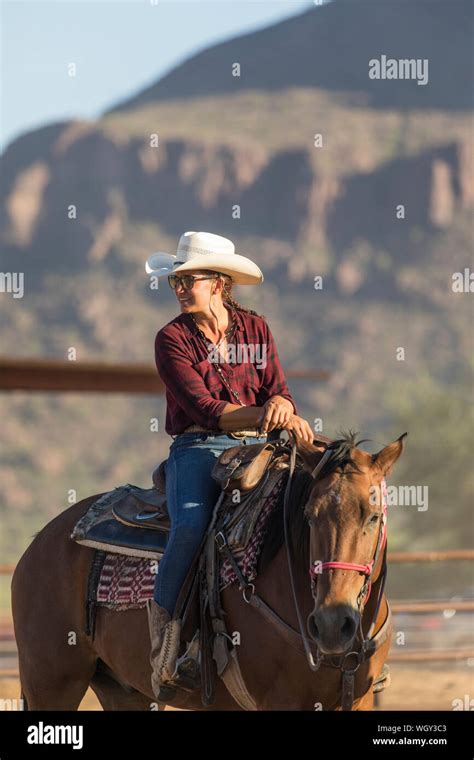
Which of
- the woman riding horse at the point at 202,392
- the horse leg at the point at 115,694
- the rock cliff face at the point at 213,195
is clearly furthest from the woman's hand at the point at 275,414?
the rock cliff face at the point at 213,195

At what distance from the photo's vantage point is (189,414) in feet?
19.9

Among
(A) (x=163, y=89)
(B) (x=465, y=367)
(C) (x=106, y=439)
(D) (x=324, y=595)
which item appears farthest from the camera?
(A) (x=163, y=89)

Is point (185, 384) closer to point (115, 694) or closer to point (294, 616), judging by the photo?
point (294, 616)

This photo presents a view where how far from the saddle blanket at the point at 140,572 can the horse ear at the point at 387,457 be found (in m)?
0.60

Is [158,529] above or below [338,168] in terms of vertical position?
below

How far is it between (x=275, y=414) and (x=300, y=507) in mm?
441

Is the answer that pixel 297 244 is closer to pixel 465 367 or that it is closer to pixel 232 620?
pixel 465 367

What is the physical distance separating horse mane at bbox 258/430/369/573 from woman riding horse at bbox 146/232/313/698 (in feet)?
0.69

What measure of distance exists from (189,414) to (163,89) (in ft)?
542

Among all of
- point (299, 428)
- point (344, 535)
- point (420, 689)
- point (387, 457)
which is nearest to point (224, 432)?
point (299, 428)

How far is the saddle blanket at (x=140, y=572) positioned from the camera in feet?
19.3

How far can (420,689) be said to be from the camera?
53.0ft

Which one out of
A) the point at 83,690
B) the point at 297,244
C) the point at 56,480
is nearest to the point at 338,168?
the point at 297,244

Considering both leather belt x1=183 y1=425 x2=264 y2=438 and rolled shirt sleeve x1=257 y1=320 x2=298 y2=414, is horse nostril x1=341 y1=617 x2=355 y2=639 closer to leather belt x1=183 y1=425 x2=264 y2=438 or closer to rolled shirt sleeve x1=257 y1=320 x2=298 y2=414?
leather belt x1=183 y1=425 x2=264 y2=438
